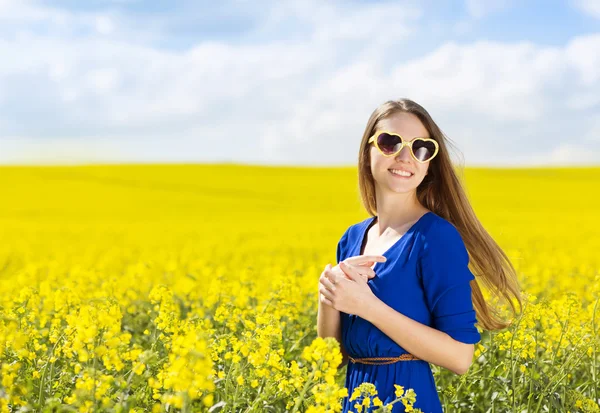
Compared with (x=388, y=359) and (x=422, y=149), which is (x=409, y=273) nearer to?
(x=388, y=359)

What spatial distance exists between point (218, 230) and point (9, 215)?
1000 centimetres

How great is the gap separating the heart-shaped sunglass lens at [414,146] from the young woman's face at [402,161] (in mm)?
23

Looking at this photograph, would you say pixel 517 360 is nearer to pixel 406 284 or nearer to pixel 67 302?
pixel 406 284

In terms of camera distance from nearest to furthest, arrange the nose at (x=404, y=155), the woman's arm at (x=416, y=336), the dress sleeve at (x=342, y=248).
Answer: the woman's arm at (x=416, y=336) < the nose at (x=404, y=155) < the dress sleeve at (x=342, y=248)

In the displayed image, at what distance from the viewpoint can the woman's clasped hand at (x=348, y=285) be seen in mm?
2633

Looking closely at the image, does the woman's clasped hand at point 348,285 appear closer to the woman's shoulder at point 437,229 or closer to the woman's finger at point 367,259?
the woman's finger at point 367,259

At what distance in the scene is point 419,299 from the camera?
8.98 ft

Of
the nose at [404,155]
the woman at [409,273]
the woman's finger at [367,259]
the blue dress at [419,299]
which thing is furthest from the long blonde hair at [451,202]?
the woman's finger at [367,259]

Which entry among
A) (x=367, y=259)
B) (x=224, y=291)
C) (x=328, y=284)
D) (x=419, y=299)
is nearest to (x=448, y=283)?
(x=419, y=299)

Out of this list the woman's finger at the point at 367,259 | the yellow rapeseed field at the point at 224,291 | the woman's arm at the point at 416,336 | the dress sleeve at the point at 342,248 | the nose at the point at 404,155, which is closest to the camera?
the yellow rapeseed field at the point at 224,291

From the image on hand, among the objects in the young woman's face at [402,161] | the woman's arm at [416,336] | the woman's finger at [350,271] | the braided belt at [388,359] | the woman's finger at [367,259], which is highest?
the young woman's face at [402,161]

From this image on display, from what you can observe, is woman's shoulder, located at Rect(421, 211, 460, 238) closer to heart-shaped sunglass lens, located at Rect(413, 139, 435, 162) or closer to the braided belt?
heart-shaped sunglass lens, located at Rect(413, 139, 435, 162)

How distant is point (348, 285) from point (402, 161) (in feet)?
2.01

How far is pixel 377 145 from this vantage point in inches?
116
